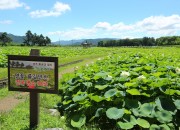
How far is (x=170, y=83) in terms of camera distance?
6.15 meters

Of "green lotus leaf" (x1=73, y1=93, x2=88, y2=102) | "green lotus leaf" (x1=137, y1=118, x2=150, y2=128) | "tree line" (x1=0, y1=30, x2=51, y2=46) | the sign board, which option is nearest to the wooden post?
the sign board

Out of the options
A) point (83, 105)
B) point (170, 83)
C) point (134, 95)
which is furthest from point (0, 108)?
point (170, 83)

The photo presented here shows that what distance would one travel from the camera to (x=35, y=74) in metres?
5.58

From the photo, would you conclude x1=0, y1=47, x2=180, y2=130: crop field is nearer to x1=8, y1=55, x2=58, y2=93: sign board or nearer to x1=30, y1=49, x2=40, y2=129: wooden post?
x1=30, y1=49, x2=40, y2=129: wooden post

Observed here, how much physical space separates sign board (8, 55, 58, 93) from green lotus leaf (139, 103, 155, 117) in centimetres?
150

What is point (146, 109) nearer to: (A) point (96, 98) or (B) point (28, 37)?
(A) point (96, 98)

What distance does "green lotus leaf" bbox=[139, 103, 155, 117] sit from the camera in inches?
219

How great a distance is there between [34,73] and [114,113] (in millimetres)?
1502

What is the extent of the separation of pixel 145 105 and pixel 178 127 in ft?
2.49

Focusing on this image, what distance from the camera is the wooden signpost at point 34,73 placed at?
5.55 meters

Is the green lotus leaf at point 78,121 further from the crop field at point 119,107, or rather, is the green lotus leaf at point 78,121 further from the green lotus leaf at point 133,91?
the green lotus leaf at point 133,91

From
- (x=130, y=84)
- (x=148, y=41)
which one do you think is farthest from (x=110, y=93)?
(x=148, y=41)

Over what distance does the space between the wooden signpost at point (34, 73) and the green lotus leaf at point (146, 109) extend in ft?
4.92

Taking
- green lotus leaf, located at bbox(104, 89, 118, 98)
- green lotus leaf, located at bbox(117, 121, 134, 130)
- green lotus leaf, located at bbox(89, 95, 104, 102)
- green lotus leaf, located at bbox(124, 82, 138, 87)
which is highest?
green lotus leaf, located at bbox(124, 82, 138, 87)
